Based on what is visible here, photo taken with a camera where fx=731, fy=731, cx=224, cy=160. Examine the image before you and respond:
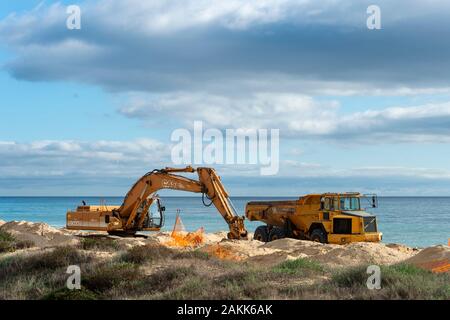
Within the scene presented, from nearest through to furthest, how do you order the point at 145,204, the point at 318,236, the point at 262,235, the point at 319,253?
1. the point at 319,253
2. the point at 318,236
3. the point at 262,235
4. the point at 145,204

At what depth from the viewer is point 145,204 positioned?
3203 centimetres

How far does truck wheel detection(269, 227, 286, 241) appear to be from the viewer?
2973 cm

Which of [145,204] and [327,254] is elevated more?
[145,204]

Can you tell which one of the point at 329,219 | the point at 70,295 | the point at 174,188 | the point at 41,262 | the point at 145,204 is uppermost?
the point at 174,188

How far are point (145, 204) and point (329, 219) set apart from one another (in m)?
8.56

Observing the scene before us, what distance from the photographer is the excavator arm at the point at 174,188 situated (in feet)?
90.9

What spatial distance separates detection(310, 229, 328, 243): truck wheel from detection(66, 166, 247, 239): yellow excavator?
129 inches
